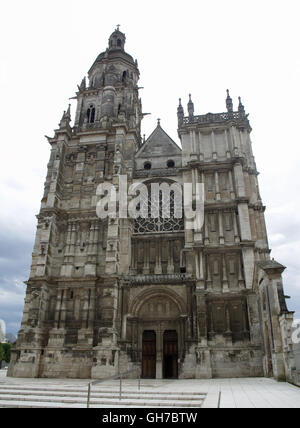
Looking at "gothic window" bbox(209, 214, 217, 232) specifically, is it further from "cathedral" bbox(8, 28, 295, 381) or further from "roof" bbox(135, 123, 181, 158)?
"roof" bbox(135, 123, 181, 158)

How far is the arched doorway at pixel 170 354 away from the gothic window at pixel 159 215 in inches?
266

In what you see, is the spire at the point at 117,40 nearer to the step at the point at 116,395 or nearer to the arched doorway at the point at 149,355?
the arched doorway at the point at 149,355

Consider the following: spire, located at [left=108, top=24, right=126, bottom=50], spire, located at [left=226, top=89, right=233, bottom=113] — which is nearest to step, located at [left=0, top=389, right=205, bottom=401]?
spire, located at [left=226, top=89, right=233, bottom=113]

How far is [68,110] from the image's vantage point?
28.2m

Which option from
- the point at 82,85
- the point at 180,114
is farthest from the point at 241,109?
the point at 82,85

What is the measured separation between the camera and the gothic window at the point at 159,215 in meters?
22.8

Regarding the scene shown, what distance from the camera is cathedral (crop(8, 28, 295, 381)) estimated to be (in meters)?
18.9

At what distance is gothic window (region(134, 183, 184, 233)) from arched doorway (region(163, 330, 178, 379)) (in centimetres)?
676

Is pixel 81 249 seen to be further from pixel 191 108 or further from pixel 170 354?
pixel 191 108

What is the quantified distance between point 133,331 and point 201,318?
4.19 m

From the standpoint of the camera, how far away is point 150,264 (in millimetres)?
21875

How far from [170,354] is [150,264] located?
5.58 meters
